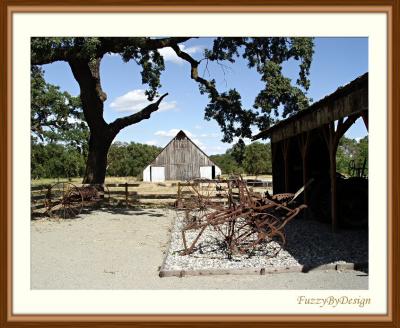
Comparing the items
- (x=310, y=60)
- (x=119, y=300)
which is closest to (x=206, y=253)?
(x=119, y=300)

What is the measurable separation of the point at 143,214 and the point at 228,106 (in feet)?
22.4

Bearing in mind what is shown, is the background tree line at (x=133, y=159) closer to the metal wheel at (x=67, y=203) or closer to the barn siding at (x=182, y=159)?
the barn siding at (x=182, y=159)

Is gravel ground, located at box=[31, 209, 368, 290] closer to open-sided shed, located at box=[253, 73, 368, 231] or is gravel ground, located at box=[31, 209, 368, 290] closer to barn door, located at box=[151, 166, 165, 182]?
open-sided shed, located at box=[253, 73, 368, 231]

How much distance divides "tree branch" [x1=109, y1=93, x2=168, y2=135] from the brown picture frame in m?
14.8

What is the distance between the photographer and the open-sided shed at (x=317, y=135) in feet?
26.9

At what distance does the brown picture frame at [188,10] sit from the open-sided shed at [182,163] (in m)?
42.2

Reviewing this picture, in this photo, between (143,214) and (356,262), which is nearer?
(356,262)

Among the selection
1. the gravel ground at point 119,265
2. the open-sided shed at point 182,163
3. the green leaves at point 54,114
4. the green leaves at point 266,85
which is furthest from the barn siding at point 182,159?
the gravel ground at point 119,265

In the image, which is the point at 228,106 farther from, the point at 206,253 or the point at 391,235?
the point at 391,235

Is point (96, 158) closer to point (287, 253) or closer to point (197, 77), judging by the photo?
point (197, 77)

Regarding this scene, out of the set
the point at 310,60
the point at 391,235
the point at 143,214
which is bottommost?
the point at 143,214

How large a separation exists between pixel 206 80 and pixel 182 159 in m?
27.9

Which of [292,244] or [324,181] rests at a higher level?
[324,181]

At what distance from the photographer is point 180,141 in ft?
155
